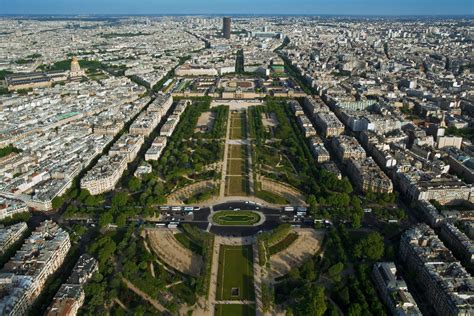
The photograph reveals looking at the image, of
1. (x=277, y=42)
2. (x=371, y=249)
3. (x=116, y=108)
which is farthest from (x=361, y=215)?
(x=277, y=42)

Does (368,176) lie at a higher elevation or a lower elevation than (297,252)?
higher

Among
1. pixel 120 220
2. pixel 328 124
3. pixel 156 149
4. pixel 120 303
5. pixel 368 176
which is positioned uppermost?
pixel 328 124

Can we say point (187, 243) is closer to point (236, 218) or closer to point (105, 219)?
point (236, 218)

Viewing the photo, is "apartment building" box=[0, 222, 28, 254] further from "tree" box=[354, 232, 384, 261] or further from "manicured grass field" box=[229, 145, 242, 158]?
"tree" box=[354, 232, 384, 261]

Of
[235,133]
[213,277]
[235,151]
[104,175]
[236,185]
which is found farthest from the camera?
[235,133]

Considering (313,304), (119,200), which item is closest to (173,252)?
(119,200)

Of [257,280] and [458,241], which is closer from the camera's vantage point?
[257,280]

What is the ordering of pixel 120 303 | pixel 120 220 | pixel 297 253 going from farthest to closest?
pixel 120 220 < pixel 297 253 < pixel 120 303
